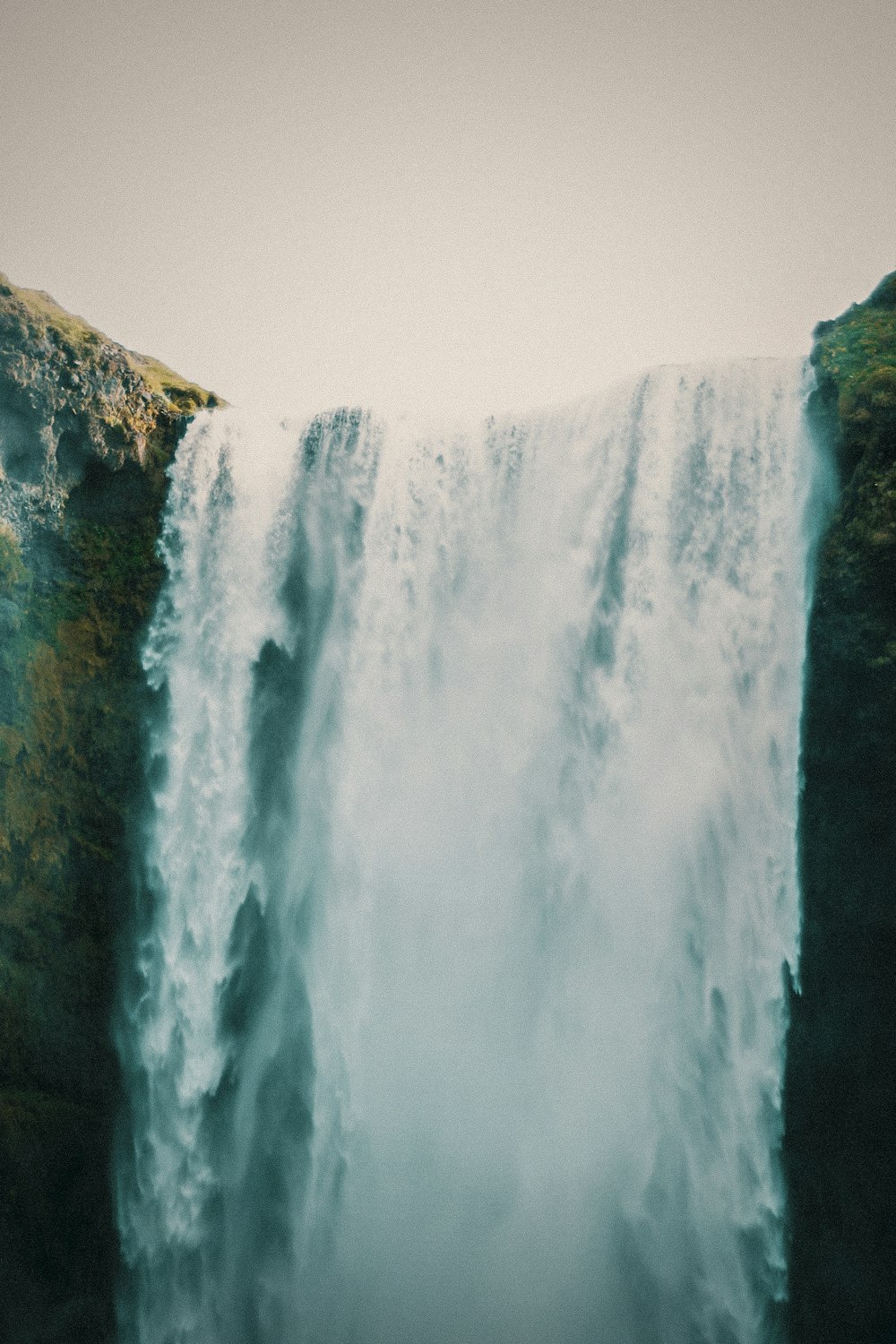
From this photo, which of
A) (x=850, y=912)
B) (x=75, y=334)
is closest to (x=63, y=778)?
(x=75, y=334)

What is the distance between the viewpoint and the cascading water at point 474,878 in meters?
10.4


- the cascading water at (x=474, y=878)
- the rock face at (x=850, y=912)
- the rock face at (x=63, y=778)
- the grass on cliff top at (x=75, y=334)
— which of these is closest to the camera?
the rock face at (x=850, y=912)

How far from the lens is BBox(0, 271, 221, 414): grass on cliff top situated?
11.8m

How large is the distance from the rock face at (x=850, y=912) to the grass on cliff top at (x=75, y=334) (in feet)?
36.1

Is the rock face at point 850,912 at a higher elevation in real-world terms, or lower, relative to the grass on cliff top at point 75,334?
lower

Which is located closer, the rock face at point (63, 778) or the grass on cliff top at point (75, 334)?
the rock face at point (63, 778)

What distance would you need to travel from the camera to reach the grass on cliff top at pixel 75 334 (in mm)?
11797

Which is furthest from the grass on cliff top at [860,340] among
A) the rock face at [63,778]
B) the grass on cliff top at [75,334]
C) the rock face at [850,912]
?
the rock face at [63,778]

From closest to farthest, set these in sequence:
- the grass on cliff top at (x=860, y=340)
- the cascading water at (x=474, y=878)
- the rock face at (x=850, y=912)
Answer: the rock face at (x=850, y=912) → the grass on cliff top at (x=860, y=340) → the cascading water at (x=474, y=878)

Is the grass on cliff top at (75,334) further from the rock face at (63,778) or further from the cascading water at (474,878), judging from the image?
the cascading water at (474,878)

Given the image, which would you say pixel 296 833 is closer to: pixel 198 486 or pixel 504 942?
pixel 504 942

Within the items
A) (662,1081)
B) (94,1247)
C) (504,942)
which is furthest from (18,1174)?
(662,1081)

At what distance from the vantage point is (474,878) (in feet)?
40.3

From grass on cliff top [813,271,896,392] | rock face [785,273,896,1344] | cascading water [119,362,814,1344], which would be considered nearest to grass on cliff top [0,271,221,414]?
cascading water [119,362,814,1344]
